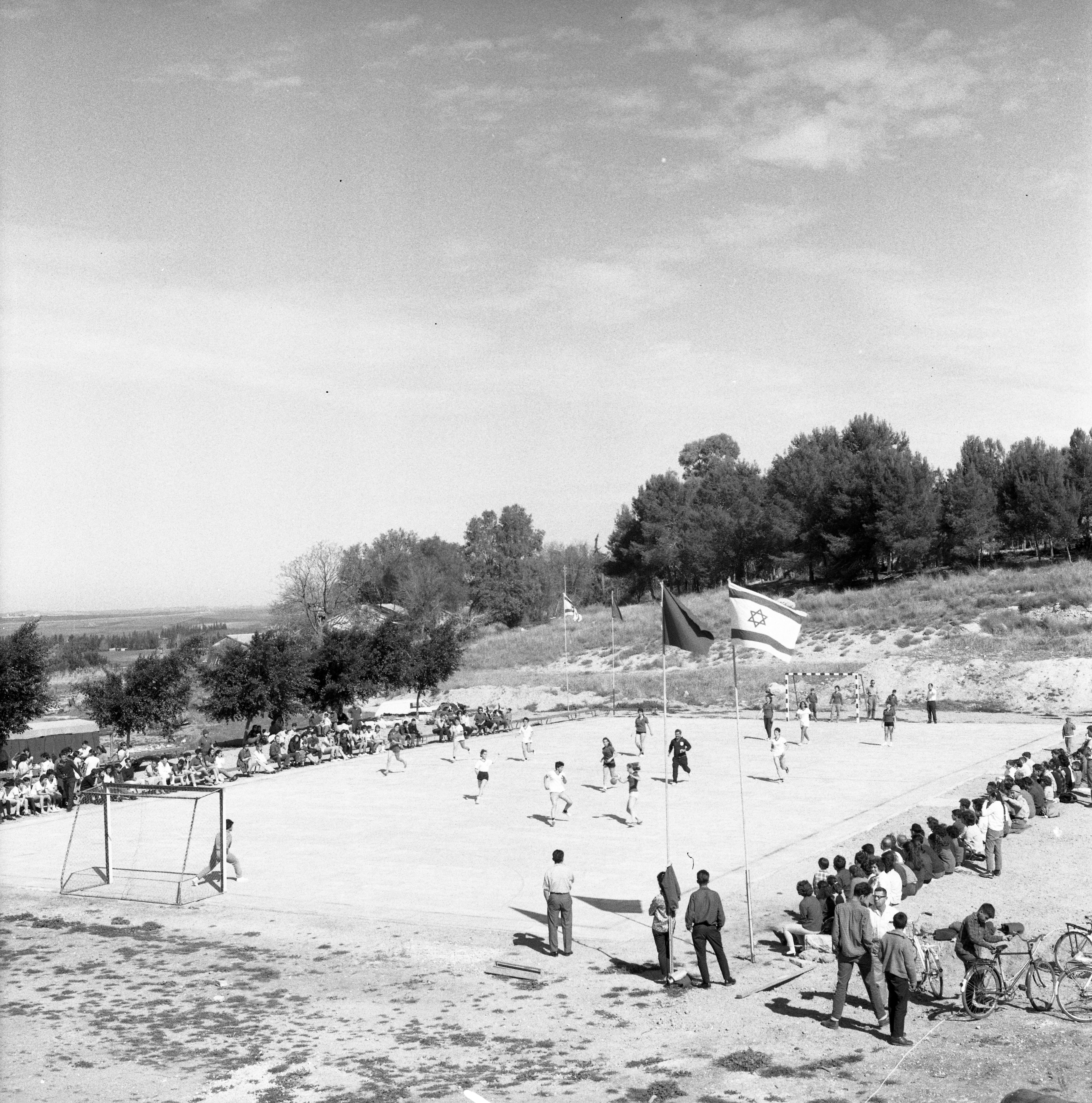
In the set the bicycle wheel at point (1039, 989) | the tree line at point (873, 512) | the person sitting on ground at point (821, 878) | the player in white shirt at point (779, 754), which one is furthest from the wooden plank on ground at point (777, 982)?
the tree line at point (873, 512)

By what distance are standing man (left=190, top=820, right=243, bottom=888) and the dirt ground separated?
0.48 meters

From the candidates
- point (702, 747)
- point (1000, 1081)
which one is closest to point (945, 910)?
point (1000, 1081)

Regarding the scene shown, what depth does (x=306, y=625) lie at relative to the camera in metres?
100

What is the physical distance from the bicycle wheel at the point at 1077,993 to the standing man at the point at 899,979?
1.82m

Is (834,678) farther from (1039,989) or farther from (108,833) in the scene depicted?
(1039,989)

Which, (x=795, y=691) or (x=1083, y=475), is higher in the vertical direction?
(x=1083, y=475)

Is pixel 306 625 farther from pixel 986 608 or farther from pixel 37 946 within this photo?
pixel 37 946

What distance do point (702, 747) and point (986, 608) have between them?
119 ft

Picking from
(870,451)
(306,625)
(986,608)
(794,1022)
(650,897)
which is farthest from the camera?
(306,625)

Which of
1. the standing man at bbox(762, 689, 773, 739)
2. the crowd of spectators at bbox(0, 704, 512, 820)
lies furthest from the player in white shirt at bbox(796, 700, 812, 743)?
the crowd of spectators at bbox(0, 704, 512, 820)

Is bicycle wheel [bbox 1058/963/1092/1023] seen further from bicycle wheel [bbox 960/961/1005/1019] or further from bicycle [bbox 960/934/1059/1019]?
bicycle wheel [bbox 960/961/1005/1019]

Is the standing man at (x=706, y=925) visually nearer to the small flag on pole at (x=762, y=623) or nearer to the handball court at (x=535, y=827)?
the handball court at (x=535, y=827)

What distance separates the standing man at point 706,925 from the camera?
44.9ft

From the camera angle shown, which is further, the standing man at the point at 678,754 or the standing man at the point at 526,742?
the standing man at the point at 526,742
